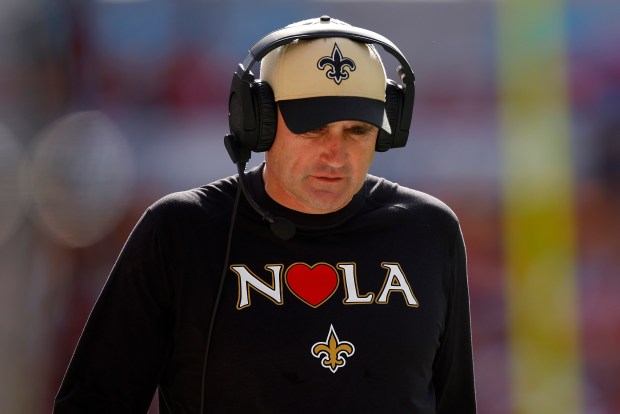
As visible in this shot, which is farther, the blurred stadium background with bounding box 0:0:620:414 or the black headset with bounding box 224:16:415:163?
the blurred stadium background with bounding box 0:0:620:414

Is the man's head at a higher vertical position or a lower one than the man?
higher

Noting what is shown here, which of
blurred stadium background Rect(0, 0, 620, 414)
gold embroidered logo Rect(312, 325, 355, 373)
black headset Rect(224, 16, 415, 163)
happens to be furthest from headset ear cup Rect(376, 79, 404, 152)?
blurred stadium background Rect(0, 0, 620, 414)

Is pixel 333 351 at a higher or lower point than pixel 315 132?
lower

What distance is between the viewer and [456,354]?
Result: 184 centimetres

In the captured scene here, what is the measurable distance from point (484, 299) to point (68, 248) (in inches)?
67.3

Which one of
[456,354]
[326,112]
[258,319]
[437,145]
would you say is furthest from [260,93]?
[437,145]

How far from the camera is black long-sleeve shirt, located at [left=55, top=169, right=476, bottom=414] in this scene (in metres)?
1.61

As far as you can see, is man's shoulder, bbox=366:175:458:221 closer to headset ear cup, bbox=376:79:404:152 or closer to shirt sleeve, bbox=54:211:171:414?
headset ear cup, bbox=376:79:404:152

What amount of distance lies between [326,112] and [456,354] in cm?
57

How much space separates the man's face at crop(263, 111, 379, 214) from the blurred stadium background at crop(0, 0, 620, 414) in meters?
2.05

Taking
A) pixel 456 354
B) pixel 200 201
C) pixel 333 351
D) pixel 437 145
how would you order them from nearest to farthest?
pixel 333 351, pixel 200 201, pixel 456 354, pixel 437 145

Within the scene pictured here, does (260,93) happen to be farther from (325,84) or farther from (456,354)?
(456,354)

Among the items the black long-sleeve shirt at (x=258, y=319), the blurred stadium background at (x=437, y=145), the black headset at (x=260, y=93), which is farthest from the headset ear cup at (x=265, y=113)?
the blurred stadium background at (x=437, y=145)

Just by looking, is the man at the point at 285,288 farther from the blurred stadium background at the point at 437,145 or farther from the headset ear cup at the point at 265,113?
the blurred stadium background at the point at 437,145
